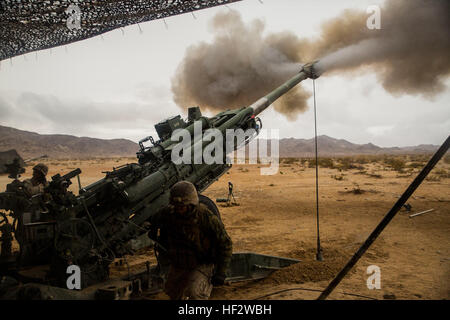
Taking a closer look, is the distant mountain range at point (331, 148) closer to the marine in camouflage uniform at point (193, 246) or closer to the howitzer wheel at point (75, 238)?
the howitzer wheel at point (75, 238)

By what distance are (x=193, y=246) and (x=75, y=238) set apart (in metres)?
1.50

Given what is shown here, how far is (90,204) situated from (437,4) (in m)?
9.19

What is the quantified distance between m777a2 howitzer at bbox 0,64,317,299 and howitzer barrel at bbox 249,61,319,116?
1.85 m

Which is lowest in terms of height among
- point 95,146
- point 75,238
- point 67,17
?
point 75,238

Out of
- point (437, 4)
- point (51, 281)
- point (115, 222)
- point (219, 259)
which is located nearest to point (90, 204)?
point (115, 222)

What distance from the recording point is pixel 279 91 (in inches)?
271

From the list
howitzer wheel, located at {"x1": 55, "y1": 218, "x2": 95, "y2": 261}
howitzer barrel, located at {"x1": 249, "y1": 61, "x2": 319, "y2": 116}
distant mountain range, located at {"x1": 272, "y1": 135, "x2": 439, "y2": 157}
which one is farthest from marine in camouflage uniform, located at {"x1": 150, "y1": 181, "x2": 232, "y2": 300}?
distant mountain range, located at {"x1": 272, "y1": 135, "x2": 439, "y2": 157}

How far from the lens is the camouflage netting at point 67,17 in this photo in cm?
449

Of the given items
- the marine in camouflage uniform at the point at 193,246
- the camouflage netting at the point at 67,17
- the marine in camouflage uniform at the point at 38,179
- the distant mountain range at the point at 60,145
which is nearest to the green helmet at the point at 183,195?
the marine in camouflage uniform at the point at 193,246

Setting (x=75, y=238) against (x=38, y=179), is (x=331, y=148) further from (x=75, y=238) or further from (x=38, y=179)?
(x=75, y=238)

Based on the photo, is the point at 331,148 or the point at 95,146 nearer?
the point at 331,148

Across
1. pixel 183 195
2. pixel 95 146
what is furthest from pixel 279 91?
pixel 95 146

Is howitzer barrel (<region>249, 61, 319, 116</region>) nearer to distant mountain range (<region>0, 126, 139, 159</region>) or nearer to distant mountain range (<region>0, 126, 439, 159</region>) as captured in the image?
distant mountain range (<region>0, 126, 439, 159</region>)
